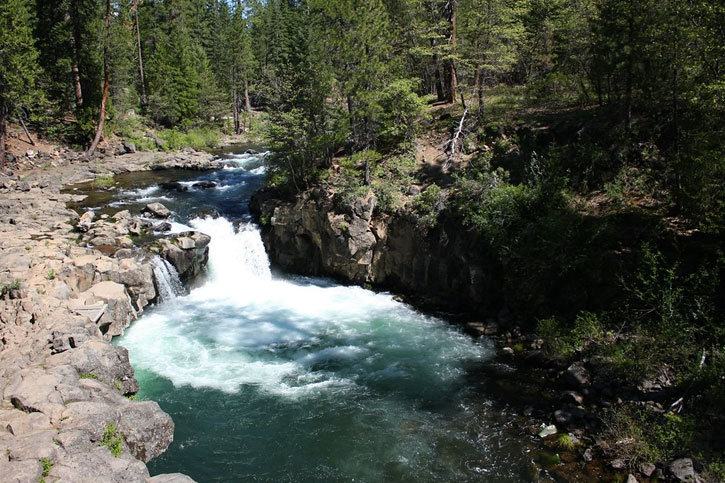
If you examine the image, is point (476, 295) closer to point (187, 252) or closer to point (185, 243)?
point (187, 252)

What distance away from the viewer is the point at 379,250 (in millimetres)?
17625

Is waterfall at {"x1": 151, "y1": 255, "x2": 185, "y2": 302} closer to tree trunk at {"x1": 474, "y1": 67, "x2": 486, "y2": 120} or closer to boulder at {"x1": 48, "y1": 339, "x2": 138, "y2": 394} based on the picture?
boulder at {"x1": 48, "y1": 339, "x2": 138, "y2": 394}

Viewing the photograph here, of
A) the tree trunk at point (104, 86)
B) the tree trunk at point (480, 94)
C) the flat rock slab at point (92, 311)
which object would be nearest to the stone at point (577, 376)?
the tree trunk at point (480, 94)

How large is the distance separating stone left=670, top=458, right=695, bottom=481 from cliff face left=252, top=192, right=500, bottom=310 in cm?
712

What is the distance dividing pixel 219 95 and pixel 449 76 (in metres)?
27.5

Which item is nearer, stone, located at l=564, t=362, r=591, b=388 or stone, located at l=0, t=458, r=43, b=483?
stone, located at l=0, t=458, r=43, b=483

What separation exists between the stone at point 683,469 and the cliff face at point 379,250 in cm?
712

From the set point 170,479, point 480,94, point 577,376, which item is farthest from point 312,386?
point 480,94

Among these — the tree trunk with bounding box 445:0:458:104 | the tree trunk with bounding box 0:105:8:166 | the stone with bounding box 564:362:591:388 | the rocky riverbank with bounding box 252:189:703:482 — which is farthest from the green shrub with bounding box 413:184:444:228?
the tree trunk with bounding box 0:105:8:166

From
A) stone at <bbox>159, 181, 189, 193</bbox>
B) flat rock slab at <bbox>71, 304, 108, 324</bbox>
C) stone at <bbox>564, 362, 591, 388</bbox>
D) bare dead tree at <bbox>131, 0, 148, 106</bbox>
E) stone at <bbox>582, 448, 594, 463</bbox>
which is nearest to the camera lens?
stone at <bbox>582, 448, 594, 463</bbox>

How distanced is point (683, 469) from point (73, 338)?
41.3ft

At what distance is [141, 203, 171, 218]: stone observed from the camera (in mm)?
20266

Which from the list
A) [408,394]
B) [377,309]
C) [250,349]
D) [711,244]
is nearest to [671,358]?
[711,244]

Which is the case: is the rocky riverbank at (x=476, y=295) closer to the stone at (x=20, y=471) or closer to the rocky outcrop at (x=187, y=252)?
the rocky outcrop at (x=187, y=252)
